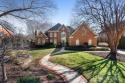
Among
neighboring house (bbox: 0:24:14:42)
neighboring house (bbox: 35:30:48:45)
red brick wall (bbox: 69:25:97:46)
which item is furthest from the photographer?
neighboring house (bbox: 35:30:48:45)

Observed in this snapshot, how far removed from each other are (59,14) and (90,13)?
11729 mm

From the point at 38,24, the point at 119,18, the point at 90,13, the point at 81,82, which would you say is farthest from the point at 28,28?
the point at 119,18

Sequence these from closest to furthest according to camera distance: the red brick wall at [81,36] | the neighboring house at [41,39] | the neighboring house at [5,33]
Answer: the neighboring house at [5,33], the red brick wall at [81,36], the neighboring house at [41,39]

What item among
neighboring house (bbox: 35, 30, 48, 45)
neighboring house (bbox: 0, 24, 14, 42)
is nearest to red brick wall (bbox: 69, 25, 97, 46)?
neighboring house (bbox: 35, 30, 48, 45)

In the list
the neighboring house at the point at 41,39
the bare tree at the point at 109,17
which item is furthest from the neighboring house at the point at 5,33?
the neighboring house at the point at 41,39

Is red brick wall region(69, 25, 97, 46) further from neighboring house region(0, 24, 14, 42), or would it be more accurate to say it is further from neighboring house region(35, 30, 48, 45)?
neighboring house region(0, 24, 14, 42)

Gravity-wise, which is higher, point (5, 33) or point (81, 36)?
point (81, 36)

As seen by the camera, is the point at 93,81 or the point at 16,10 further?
the point at 16,10

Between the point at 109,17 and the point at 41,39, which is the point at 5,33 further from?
the point at 41,39

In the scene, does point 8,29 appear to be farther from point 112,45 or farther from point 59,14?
point 112,45

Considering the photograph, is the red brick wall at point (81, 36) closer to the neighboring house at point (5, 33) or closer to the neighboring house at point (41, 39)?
the neighboring house at point (41, 39)

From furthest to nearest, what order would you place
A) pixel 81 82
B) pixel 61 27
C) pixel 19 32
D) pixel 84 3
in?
pixel 61 27
pixel 84 3
pixel 19 32
pixel 81 82

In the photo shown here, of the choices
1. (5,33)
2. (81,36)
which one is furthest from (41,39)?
(5,33)

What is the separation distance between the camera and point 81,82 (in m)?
11.9
